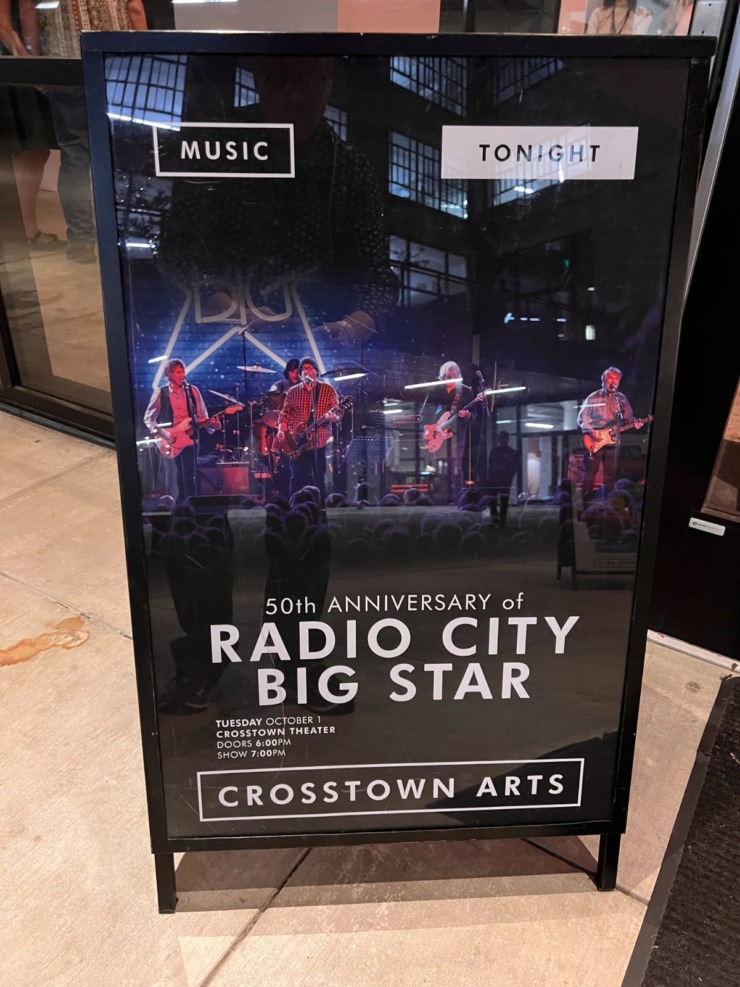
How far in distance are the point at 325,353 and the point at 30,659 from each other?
5.44 feet

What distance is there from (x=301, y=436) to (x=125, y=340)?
317 mm

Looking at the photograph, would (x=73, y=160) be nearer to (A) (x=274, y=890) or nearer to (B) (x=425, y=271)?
(B) (x=425, y=271)

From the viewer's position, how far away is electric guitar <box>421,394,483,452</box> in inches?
55.8

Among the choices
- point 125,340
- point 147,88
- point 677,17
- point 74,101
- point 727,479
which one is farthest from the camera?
point 74,101

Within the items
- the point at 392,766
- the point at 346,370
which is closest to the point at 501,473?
the point at 346,370

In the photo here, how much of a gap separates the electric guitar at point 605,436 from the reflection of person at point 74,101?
6.82ft

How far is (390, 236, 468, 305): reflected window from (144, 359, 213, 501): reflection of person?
1.22 feet

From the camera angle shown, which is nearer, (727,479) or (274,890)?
(274,890)

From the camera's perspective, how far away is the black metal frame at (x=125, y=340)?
1219 mm

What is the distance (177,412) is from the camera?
1.38m

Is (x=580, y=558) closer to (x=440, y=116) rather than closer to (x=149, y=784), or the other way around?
(x=440, y=116)

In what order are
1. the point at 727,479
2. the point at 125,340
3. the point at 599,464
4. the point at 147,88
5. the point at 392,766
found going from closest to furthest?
the point at 147,88, the point at 125,340, the point at 599,464, the point at 392,766, the point at 727,479

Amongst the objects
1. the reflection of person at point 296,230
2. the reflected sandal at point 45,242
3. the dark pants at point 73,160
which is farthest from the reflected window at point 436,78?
the reflected sandal at point 45,242

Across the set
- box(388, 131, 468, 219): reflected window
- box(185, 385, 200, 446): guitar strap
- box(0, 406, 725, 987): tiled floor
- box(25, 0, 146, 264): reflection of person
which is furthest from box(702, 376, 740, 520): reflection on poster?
box(25, 0, 146, 264): reflection of person
